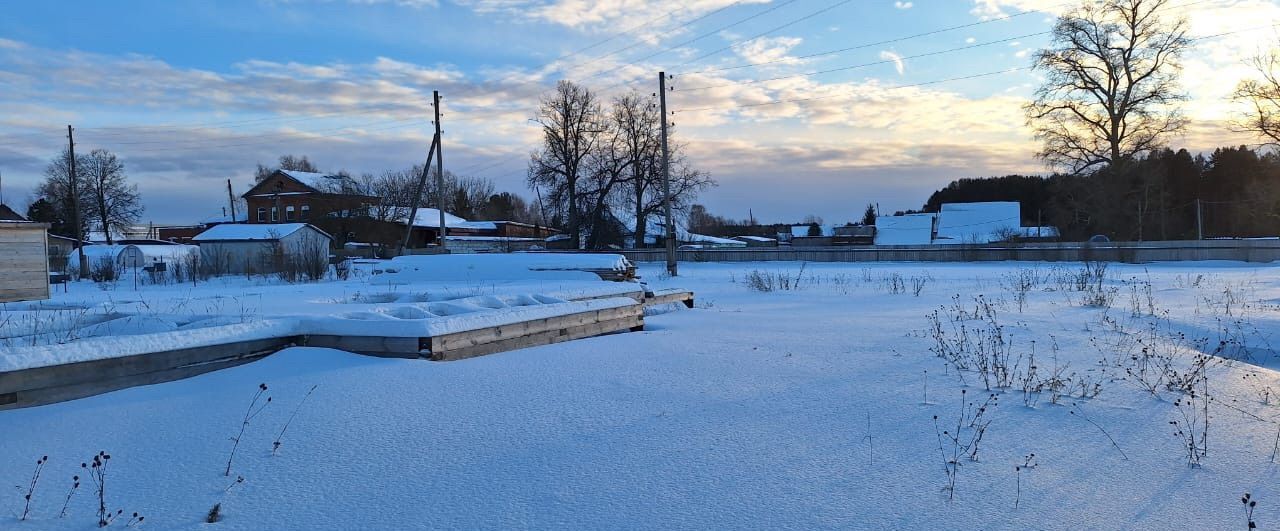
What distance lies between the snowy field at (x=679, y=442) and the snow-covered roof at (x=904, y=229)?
185ft

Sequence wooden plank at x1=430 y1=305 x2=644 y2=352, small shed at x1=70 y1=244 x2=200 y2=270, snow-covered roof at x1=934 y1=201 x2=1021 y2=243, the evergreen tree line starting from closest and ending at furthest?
wooden plank at x1=430 y1=305 x2=644 y2=352, the evergreen tree line, small shed at x1=70 y1=244 x2=200 y2=270, snow-covered roof at x1=934 y1=201 x2=1021 y2=243

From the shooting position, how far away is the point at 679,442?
14.1ft

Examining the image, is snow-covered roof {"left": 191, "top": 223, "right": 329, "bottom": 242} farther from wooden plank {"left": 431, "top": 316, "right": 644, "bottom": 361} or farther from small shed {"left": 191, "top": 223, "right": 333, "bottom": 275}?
wooden plank {"left": 431, "top": 316, "right": 644, "bottom": 361}

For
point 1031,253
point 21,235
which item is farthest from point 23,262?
point 1031,253

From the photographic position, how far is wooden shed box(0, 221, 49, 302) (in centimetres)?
1730

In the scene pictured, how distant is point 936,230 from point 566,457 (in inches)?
2622

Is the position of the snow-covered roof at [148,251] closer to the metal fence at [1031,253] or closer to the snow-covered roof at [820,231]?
the metal fence at [1031,253]

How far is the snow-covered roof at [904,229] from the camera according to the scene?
6153cm

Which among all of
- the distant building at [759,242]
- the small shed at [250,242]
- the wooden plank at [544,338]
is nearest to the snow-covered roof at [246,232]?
the small shed at [250,242]

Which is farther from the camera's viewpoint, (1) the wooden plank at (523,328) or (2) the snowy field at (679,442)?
(1) the wooden plank at (523,328)

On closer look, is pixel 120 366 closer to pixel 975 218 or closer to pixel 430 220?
pixel 430 220

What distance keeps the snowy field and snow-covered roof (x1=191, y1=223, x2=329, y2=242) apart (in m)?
35.0

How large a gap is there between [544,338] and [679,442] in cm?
385

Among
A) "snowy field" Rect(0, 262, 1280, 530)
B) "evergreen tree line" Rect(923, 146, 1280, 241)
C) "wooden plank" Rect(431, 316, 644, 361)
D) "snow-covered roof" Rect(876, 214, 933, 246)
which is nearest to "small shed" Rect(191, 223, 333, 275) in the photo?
"wooden plank" Rect(431, 316, 644, 361)
